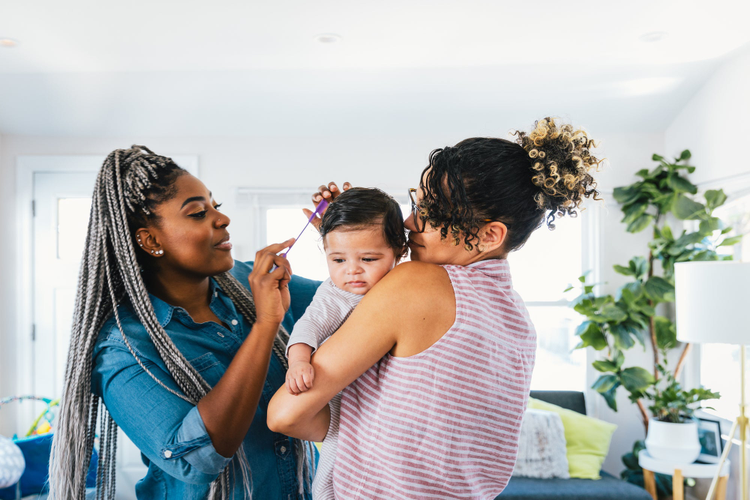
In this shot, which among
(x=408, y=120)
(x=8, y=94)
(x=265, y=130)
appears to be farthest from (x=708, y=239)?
(x=8, y=94)

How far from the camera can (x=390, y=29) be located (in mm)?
2838

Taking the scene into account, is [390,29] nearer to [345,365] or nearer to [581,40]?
[581,40]

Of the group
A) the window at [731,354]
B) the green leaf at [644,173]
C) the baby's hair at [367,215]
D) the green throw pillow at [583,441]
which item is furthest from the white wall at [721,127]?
the baby's hair at [367,215]

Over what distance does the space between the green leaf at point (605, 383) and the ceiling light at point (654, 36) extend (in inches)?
79.4

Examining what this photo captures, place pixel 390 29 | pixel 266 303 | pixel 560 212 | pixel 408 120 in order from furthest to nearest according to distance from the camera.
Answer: pixel 408 120
pixel 390 29
pixel 266 303
pixel 560 212

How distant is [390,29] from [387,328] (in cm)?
230

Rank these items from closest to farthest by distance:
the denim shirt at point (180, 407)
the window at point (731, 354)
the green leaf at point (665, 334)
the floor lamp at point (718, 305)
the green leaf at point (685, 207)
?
the denim shirt at point (180, 407)
the floor lamp at point (718, 305)
the window at point (731, 354)
the green leaf at point (685, 207)
the green leaf at point (665, 334)

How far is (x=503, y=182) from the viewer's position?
937 millimetres

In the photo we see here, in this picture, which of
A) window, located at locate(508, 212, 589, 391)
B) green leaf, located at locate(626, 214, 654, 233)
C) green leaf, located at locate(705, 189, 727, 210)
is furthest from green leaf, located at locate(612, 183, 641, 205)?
green leaf, located at locate(705, 189, 727, 210)

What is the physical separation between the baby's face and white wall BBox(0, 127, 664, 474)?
279cm

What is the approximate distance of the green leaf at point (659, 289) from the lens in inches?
144

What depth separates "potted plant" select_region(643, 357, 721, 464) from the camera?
3244 mm

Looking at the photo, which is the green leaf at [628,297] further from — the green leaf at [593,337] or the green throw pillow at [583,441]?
the green throw pillow at [583,441]

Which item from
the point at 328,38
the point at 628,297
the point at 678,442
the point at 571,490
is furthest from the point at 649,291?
the point at 328,38
